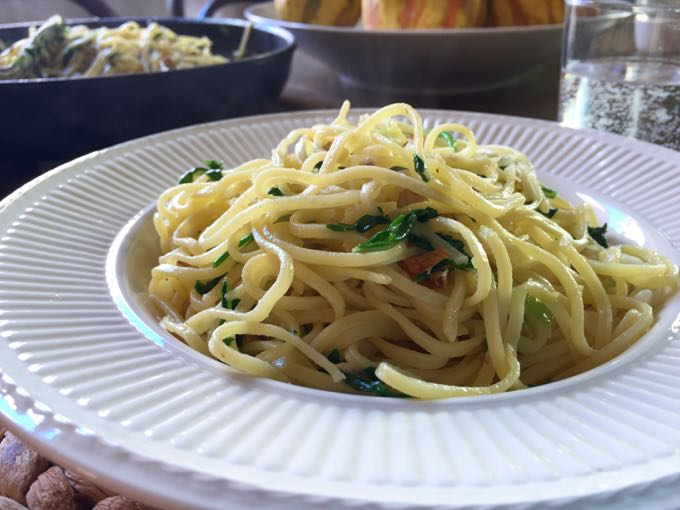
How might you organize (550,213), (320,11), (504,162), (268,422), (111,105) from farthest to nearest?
(320,11)
(111,105)
(504,162)
(550,213)
(268,422)

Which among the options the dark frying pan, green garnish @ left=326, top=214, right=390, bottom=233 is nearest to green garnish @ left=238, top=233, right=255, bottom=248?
green garnish @ left=326, top=214, right=390, bottom=233

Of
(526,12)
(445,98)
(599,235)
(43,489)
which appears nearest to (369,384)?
(43,489)

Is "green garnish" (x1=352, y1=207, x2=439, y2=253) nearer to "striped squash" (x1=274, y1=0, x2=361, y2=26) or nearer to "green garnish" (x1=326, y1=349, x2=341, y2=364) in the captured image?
"green garnish" (x1=326, y1=349, x2=341, y2=364)

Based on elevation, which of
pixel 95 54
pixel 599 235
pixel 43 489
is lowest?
pixel 43 489

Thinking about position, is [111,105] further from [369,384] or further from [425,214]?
[369,384]

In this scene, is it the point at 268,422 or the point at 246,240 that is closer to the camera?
the point at 268,422

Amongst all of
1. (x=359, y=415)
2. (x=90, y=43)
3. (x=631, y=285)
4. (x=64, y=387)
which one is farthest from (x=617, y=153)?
(x=90, y=43)

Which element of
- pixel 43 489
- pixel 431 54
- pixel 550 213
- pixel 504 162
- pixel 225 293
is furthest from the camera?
pixel 431 54
